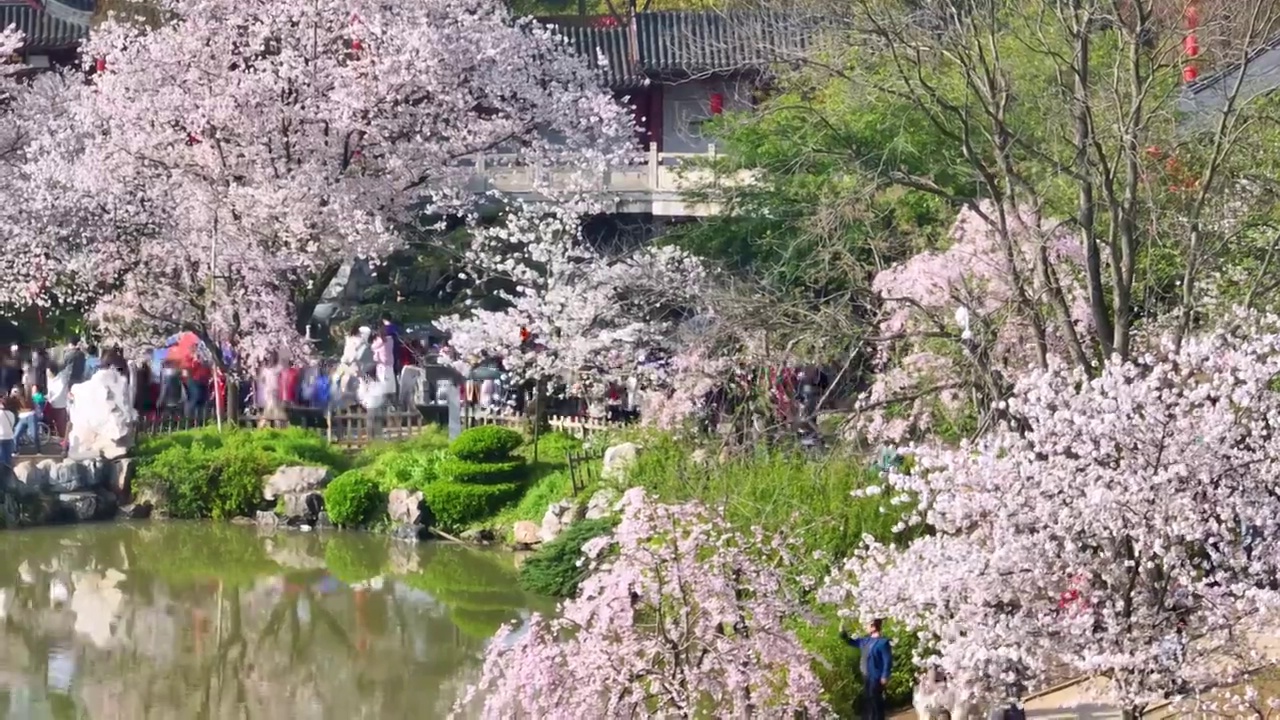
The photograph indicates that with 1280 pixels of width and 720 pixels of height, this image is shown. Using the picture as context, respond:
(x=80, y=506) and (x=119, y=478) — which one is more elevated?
(x=119, y=478)

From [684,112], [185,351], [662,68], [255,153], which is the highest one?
[662,68]

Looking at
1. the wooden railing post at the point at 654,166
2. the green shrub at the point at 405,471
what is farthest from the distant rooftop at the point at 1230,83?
the wooden railing post at the point at 654,166

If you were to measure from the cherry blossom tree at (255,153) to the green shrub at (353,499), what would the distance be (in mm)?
3247

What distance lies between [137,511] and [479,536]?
4.66 m

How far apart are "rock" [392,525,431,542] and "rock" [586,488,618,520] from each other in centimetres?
268

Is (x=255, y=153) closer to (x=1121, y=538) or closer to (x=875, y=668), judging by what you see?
(x=875, y=668)

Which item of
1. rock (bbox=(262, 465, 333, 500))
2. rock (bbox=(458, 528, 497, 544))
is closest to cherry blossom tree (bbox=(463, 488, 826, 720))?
rock (bbox=(458, 528, 497, 544))

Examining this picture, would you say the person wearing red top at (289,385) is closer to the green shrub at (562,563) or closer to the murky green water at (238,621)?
the murky green water at (238,621)

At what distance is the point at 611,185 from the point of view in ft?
95.3

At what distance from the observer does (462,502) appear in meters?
21.3

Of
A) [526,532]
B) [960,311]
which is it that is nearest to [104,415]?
[526,532]

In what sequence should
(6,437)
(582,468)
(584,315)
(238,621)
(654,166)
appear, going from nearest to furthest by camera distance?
(238,621)
(582,468)
(6,437)
(584,315)
(654,166)

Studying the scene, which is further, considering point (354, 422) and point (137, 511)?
point (354, 422)

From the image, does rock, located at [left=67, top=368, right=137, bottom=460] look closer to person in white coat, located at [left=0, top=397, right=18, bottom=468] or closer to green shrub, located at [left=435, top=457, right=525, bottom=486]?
person in white coat, located at [left=0, top=397, right=18, bottom=468]
